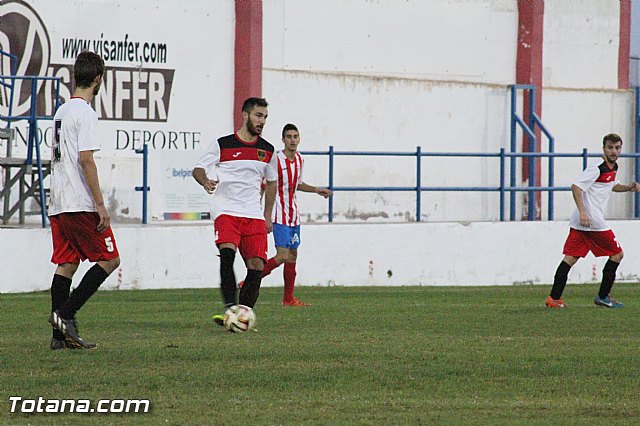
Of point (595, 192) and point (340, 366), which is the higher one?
point (595, 192)

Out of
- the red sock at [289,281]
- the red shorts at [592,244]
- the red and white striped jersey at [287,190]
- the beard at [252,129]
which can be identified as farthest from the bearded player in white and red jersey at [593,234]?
the beard at [252,129]

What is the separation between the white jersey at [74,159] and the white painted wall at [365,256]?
283 inches

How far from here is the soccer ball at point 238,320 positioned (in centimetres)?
1031

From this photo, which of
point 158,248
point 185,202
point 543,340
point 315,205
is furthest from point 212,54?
point 543,340

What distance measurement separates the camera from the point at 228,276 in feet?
34.7

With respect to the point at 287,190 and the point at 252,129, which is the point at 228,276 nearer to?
the point at 252,129

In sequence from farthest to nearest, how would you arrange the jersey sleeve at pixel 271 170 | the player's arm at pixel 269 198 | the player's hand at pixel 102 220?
the player's arm at pixel 269 198 → the jersey sleeve at pixel 271 170 → the player's hand at pixel 102 220

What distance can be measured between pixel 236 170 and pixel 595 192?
5319mm

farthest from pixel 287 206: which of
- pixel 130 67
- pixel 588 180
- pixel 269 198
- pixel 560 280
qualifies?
pixel 130 67

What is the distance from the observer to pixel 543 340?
10031 mm

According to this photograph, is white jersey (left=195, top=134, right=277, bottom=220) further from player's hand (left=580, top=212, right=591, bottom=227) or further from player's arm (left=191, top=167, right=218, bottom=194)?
player's hand (left=580, top=212, right=591, bottom=227)

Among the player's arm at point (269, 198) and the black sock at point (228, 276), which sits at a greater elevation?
the player's arm at point (269, 198)

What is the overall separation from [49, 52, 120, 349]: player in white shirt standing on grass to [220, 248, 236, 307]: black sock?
1.66m

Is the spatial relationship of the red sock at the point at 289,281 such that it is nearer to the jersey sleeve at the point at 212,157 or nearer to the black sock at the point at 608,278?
the black sock at the point at 608,278
